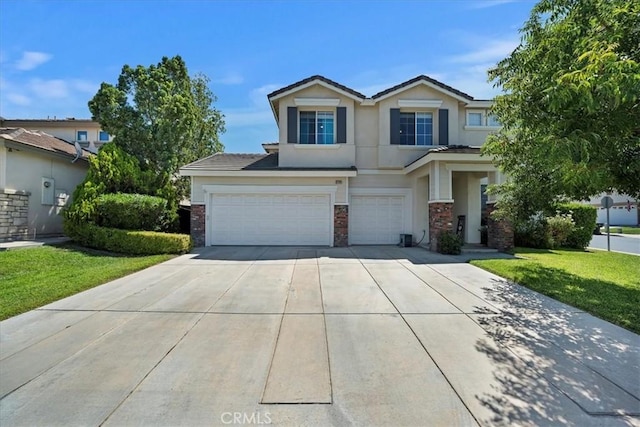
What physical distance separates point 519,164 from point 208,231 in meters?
11.3

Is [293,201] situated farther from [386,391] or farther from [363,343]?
[386,391]

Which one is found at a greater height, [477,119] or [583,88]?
[477,119]

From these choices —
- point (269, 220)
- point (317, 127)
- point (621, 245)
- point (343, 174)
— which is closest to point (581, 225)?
point (621, 245)

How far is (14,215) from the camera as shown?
499 inches

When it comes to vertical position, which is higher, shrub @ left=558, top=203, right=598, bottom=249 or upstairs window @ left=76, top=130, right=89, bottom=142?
upstairs window @ left=76, top=130, right=89, bottom=142

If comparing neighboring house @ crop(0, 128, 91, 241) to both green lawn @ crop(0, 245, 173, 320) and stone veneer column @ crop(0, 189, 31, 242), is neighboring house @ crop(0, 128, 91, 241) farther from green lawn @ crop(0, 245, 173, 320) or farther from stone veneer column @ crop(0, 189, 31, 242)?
green lawn @ crop(0, 245, 173, 320)

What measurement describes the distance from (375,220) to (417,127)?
4568mm

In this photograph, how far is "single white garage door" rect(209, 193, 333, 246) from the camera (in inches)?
551

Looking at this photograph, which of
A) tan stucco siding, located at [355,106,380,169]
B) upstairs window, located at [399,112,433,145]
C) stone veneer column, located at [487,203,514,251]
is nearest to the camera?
stone veneer column, located at [487,203,514,251]

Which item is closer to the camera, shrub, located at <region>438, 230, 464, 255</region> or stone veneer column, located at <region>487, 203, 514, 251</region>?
shrub, located at <region>438, 230, 464, 255</region>

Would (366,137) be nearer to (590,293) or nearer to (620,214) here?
(590,293)

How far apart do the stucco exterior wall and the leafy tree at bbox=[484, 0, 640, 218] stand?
16.3m

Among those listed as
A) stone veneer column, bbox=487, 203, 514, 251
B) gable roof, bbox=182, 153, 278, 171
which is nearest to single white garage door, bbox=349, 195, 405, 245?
stone veneer column, bbox=487, 203, 514, 251

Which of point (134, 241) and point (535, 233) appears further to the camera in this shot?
point (535, 233)
